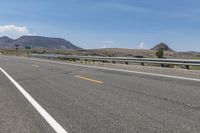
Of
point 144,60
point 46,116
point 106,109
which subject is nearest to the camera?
point 46,116

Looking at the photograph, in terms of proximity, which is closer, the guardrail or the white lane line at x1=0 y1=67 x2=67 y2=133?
the white lane line at x1=0 y1=67 x2=67 y2=133

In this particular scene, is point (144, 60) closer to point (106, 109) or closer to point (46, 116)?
point (106, 109)

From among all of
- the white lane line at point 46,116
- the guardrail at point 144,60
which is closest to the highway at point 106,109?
the white lane line at point 46,116

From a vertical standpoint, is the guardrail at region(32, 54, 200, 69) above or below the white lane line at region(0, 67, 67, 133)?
above

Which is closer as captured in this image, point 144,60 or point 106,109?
point 106,109

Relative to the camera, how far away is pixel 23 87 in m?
13.9

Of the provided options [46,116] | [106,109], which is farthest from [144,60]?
[46,116]

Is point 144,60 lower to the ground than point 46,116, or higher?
higher

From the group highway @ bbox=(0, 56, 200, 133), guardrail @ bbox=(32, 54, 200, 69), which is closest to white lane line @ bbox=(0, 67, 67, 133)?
highway @ bbox=(0, 56, 200, 133)

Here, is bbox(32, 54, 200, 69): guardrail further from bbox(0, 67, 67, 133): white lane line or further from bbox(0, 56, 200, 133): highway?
bbox(0, 67, 67, 133): white lane line

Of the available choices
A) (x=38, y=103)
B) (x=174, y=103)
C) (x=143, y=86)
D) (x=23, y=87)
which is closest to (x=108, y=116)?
(x=174, y=103)

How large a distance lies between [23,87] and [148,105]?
6273mm

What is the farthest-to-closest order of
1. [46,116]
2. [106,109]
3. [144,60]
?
1. [144,60]
2. [106,109]
3. [46,116]

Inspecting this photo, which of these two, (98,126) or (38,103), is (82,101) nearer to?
(38,103)
